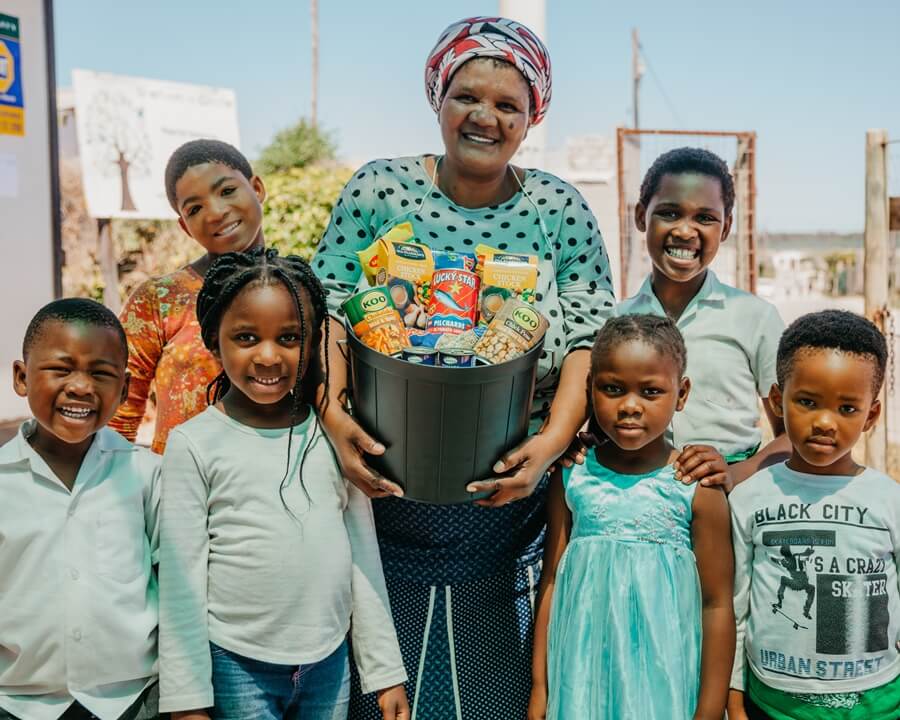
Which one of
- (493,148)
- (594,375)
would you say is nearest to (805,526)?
(594,375)

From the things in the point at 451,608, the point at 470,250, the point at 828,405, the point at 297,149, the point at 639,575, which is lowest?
the point at 451,608

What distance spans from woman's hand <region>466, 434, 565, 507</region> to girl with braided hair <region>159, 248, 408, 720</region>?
35cm

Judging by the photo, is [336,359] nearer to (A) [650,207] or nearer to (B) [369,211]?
(B) [369,211]

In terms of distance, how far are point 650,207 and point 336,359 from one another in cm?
105

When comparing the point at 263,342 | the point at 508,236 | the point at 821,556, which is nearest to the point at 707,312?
the point at 508,236

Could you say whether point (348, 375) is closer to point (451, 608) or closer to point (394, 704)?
point (451, 608)

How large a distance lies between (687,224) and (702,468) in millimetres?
733

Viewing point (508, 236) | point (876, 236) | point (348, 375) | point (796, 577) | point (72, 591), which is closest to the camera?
point (72, 591)

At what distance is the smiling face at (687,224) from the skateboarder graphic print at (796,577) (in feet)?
2.66

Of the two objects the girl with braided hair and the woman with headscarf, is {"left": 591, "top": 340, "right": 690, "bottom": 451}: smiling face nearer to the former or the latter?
the woman with headscarf

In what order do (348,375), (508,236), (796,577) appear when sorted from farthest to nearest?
(508,236), (348,375), (796,577)

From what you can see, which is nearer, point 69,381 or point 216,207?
point 69,381

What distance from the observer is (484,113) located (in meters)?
1.94

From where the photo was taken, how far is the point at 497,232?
2.04 metres
